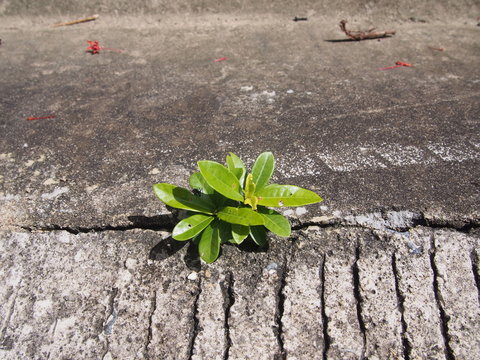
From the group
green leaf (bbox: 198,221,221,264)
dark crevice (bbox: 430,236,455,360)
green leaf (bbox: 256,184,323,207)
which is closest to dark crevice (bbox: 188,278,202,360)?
green leaf (bbox: 198,221,221,264)

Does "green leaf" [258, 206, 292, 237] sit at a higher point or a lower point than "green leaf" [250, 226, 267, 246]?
higher

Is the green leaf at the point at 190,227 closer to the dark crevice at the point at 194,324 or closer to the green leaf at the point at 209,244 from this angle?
the green leaf at the point at 209,244

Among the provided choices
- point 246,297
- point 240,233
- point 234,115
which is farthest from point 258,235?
point 234,115

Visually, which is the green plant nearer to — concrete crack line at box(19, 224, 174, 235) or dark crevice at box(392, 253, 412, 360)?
concrete crack line at box(19, 224, 174, 235)

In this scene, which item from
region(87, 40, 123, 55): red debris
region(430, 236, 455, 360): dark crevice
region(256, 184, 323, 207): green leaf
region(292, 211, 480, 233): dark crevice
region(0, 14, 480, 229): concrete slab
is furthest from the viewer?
region(87, 40, 123, 55): red debris

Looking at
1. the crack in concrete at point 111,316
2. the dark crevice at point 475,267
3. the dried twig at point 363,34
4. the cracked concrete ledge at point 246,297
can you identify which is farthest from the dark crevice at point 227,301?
the dried twig at point 363,34

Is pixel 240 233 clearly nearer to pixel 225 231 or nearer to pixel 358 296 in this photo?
pixel 225 231
